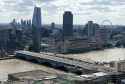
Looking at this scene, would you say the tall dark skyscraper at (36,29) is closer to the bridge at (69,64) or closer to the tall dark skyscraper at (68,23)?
the bridge at (69,64)

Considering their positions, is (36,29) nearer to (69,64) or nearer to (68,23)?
(68,23)

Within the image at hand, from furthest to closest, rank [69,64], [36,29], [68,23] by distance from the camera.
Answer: [68,23]
[36,29]
[69,64]

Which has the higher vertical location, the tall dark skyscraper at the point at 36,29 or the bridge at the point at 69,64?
the tall dark skyscraper at the point at 36,29

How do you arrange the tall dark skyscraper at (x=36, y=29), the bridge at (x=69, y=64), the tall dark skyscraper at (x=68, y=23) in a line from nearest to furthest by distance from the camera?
the bridge at (x=69, y=64) → the tall dark skyscraper at (x=36, y=29) → the tall dark skyscraper at (x=68, y=23)

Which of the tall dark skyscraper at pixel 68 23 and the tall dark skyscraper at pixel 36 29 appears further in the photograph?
the tall dark skyscraper at pixel 68 23

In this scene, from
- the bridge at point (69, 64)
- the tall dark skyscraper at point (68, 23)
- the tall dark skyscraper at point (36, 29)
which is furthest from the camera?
the tall dark skyscraper at point (68, 23)

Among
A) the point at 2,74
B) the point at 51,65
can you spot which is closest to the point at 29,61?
the point at 51,65

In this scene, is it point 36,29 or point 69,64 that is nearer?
point 69,64

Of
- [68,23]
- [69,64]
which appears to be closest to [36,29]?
[68,23]

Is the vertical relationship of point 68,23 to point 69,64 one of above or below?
above

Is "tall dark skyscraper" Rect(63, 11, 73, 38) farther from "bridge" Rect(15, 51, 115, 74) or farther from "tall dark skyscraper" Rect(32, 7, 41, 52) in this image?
"bridge" Rect(15, 51, 115, 74)

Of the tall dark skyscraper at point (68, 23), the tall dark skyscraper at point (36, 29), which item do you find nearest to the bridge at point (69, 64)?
the tall dark skyscraper at point (36, 29)

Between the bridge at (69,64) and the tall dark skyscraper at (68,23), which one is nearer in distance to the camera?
the bridge at (69,64)

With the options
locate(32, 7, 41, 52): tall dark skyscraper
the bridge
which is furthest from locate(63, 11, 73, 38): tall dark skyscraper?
the bridge
